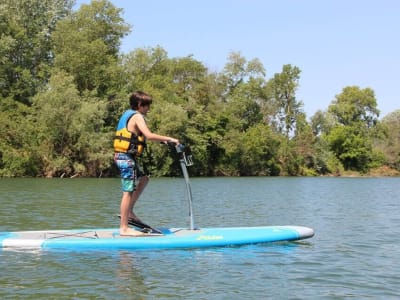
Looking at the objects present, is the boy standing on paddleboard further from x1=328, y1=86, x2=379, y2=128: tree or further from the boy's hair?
x1=328, y1=86, x2=379, y2=128: tree

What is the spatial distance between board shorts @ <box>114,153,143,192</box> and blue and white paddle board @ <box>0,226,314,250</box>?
853mm

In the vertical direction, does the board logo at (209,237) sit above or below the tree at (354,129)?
below

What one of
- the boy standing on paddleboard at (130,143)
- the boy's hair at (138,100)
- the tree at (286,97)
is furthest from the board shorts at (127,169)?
the tree at (286,97)

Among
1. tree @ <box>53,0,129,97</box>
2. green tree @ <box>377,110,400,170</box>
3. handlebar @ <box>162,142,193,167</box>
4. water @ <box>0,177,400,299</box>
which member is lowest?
water @ <box>0,177,400,299</box>

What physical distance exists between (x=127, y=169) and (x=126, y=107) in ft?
144

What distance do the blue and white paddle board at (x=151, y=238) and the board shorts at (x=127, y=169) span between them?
853 mm

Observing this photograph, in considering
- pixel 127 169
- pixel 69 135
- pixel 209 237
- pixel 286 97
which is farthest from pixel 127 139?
pixel 286 97

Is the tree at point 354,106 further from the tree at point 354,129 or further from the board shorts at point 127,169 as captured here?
the board shorts at point 127,169

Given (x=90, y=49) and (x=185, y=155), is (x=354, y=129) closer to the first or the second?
(x=90, y=49)

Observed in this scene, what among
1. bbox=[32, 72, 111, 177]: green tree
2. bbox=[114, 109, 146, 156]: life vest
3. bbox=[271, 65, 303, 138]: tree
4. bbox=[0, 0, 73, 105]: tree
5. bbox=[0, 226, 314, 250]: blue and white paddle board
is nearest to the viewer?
bbox=[0, 226, 314, 250]: blue and white paddle board

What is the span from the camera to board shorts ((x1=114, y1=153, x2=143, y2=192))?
9023 mm

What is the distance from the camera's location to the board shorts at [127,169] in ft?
29.6

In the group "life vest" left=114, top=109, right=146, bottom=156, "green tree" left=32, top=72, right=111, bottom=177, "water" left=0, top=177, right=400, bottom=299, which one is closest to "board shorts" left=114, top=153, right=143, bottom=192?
"life vest" left=114, top=109, right=146, bottom=156

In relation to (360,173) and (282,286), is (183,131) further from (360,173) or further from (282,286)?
(282,286)
